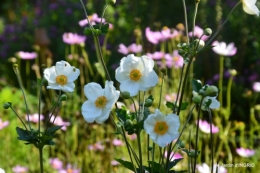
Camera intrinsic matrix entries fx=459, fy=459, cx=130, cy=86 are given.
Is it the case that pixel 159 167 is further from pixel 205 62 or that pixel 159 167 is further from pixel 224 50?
pixel 205 62

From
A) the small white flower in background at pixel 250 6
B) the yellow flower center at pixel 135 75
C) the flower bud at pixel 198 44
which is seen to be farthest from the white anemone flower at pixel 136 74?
the small white flower in background at pixel 250 6

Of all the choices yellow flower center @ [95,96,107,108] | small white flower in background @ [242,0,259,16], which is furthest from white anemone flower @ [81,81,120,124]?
small white flower in background @ [242,0,259,16]

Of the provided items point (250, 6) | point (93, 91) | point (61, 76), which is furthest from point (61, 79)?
point (250, 6)

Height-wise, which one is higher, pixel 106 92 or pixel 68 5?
pixel 68 5

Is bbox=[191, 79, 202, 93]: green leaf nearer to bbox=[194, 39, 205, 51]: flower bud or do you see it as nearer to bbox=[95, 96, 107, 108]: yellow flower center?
bbox=[194, 39, 205, 51]: flower bud

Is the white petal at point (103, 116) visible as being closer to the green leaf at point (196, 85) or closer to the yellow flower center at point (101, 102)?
the yellow flower center at point (101, 102)

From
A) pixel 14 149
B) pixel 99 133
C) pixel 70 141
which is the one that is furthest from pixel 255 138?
pixel 14 149

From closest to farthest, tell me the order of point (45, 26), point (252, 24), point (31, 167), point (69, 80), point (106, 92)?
point (106, 92) < point (69, 80) < point (31, 167) < point (252, 24) < point (45, 26)

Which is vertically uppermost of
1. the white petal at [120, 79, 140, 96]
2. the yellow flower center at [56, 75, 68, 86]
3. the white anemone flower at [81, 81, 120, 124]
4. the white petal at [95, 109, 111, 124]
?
the yellow flower center at [56, 75, 68, 86]

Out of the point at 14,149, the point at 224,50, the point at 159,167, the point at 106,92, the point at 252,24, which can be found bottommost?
the point at 159,167
